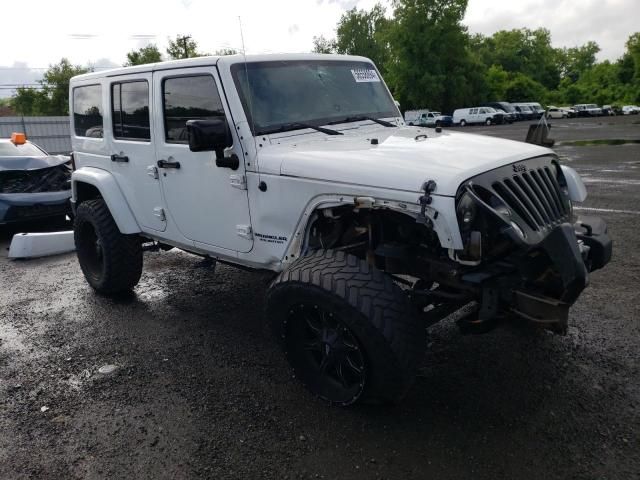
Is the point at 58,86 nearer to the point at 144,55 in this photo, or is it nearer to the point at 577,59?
the point at 144,55

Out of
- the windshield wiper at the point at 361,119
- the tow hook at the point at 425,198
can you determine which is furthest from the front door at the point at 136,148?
the tow hook at the point at 425,198

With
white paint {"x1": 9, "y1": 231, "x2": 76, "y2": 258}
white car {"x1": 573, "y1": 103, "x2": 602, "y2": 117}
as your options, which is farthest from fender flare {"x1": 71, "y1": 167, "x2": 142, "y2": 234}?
white car {"x1": 573, "y1": 103, "x2": 602, "y2": 117}

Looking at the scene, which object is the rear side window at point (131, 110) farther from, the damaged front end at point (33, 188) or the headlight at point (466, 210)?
the damaged front end at point (33, 188)

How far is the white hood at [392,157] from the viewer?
9.34 ft

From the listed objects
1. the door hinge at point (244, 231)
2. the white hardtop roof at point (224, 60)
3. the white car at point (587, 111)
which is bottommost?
the door hinge at point (244, 231)

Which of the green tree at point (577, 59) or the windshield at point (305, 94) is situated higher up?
the green tree at point (577, 59)

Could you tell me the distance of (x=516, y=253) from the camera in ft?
9.46

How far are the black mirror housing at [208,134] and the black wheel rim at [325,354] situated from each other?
112 cm

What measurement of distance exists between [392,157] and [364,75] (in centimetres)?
161

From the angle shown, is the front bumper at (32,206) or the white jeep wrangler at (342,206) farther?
the front bumper at (32,206)

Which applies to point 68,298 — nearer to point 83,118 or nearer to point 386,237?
point 83,118

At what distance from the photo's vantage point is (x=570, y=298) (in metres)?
2.85

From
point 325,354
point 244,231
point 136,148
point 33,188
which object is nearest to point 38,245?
point 33,188

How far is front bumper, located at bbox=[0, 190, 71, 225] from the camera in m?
7.75
